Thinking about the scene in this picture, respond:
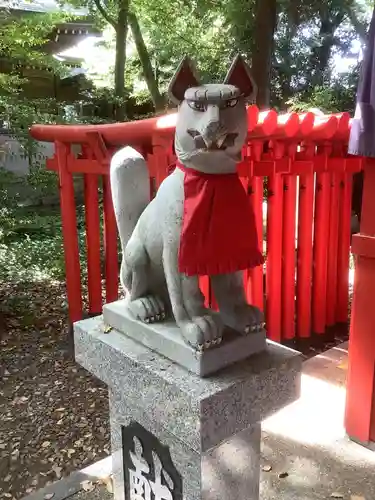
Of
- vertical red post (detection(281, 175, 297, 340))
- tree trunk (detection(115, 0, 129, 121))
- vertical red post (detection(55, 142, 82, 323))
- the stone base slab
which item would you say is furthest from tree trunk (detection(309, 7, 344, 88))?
the stone base slab

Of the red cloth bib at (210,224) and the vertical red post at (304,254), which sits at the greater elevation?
the red cloth bib at (210,224)

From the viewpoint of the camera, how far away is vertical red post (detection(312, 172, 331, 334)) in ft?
14.1

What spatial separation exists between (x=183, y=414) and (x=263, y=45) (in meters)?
5.46

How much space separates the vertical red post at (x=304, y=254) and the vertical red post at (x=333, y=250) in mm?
261

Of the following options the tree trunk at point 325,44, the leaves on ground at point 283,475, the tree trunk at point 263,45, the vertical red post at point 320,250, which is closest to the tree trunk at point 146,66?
the tree trunk at point 325,44

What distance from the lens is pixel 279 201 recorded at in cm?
400

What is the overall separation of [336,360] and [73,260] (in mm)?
2329

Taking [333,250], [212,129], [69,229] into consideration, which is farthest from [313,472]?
[69,229]

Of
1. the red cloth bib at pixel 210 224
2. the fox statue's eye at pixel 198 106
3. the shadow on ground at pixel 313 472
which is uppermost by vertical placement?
the fox statue's eye at pixel 198 106

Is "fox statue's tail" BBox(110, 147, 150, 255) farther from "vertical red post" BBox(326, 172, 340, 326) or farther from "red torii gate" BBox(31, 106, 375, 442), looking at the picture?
"vertical red post" BBox(326, 172, 340, 326)

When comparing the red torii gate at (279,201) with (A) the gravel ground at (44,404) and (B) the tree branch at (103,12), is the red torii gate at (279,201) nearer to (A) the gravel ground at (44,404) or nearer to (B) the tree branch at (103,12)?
(A) the gravel ground at (44,404)

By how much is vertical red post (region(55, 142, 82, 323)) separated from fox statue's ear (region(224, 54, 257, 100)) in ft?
8.75

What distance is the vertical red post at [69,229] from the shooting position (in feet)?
13.1

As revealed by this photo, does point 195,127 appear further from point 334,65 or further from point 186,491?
point 334,65
